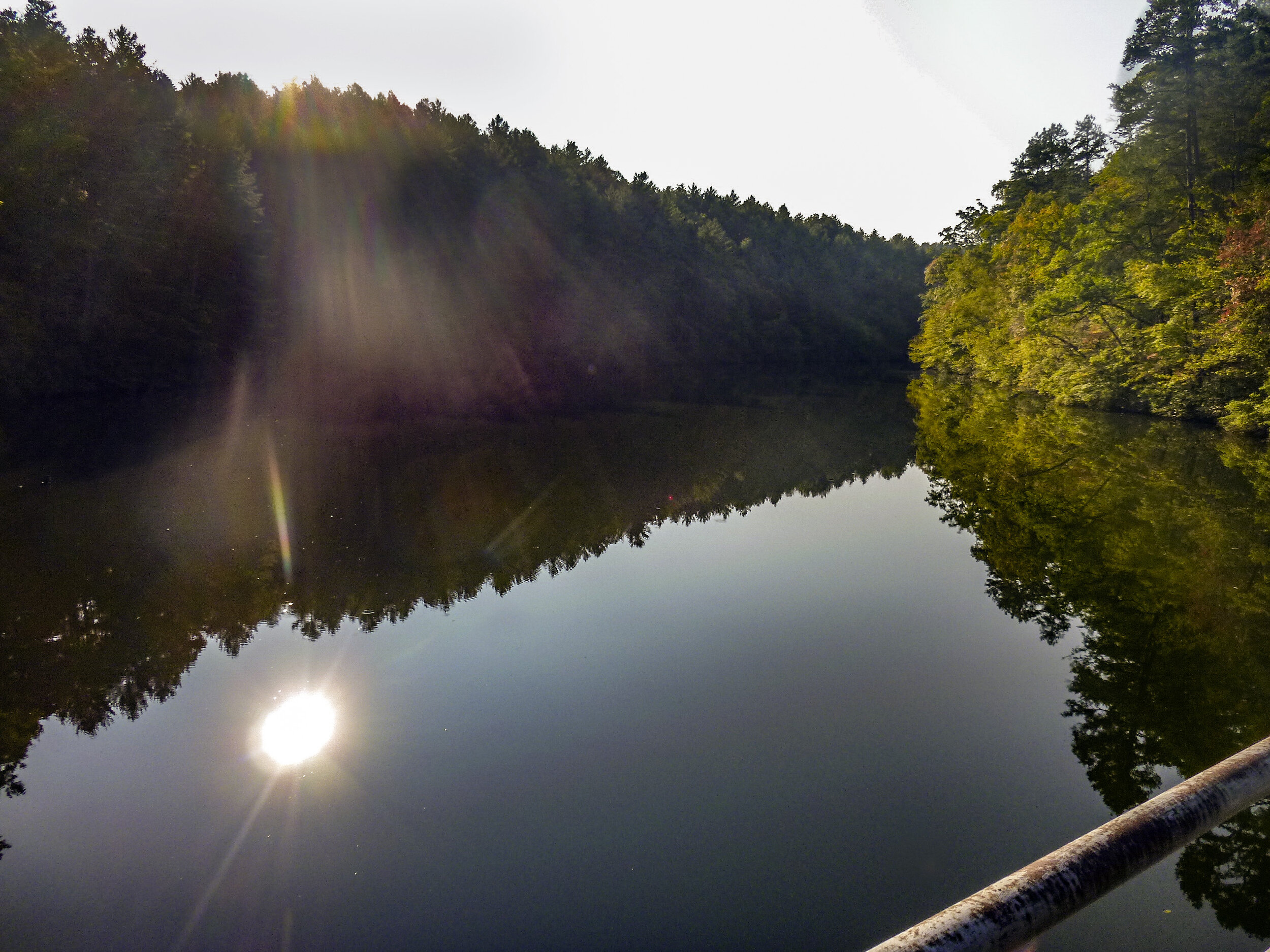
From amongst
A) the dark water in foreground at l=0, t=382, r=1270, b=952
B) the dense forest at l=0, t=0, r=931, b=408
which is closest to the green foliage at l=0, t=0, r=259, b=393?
the dense forest at l=0, t=0, r=931, b=408

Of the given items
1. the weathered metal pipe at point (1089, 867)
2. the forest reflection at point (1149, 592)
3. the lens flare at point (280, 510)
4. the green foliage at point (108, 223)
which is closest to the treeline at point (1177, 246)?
the forest reflection at point (1149, 592)

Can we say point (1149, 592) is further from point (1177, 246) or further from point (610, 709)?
point (1177, 246)

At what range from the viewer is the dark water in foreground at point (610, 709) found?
506cm

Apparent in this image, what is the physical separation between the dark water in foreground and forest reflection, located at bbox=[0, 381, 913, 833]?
0.37 ft

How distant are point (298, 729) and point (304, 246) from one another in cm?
5556

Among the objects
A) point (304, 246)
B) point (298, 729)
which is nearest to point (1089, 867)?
point (298, 729)

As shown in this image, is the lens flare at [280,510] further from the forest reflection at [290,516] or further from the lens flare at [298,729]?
the lens flare at [298,729]

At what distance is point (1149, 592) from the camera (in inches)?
437

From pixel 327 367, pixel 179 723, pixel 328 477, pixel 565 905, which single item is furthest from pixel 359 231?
pixel 565 905

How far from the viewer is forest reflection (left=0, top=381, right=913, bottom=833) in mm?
9555

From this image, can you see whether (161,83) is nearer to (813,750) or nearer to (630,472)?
(630,472)

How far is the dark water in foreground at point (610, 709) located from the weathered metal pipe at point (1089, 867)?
2.93 metres

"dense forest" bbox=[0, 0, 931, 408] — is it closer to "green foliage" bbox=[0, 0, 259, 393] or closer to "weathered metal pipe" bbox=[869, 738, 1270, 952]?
"green foliage" bbox=[0, 0, 259, 393]

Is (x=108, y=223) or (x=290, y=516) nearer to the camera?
(x=290, y=516)
